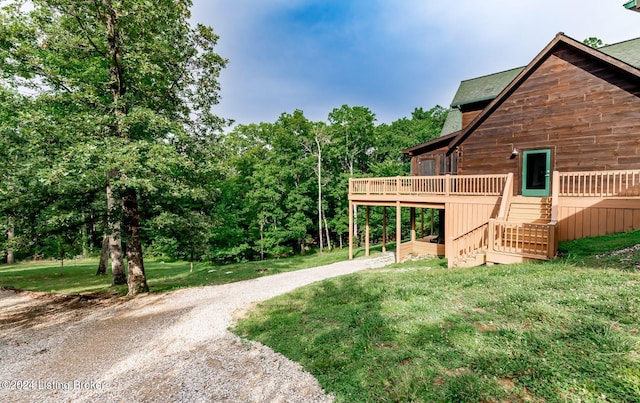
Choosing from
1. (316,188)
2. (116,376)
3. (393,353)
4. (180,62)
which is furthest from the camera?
(316,188)

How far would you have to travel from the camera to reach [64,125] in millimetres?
8773

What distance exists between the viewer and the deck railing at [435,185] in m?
11.1

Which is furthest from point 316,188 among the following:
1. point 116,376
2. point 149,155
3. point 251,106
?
point 116,376

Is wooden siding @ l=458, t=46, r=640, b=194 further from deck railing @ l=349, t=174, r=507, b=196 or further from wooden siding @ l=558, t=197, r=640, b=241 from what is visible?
wooden siding @ l=558, t=197, r=640, b=241

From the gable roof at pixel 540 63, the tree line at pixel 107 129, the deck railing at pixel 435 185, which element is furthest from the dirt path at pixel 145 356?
the gable roof at pixel 540 63

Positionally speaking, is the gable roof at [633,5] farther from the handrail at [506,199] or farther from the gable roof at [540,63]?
the handrail at [506,199]

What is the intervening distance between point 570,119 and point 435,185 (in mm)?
5155

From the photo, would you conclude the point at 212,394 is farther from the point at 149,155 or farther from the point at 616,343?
the point at 149,155

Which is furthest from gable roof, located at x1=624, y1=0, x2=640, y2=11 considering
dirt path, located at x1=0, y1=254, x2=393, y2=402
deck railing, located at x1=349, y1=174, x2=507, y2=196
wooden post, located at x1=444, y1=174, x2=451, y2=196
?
dirt path, located at x1=0, y1=254, x2=393, y2=402

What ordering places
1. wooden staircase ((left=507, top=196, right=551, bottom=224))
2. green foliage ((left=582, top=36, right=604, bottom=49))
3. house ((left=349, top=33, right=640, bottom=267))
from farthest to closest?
green foliage ((left=582, top=36, right=604, bottom=49)) < wooden staircase ((left=507, top=196, right=551, bottom=224)) < house ((left=349, top=33, right=640, bottom=267))

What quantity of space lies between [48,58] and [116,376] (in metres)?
11.9

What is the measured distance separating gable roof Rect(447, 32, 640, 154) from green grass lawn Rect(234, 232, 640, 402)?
5.98 metres

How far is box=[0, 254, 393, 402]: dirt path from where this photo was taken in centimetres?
450

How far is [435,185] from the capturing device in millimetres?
12734
